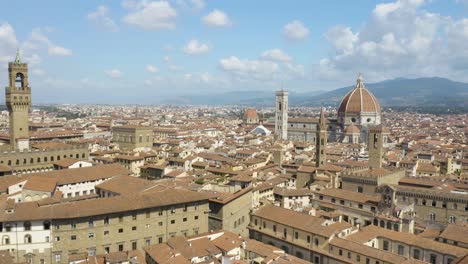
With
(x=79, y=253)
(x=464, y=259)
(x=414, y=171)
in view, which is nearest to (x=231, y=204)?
(x=79, y=253)

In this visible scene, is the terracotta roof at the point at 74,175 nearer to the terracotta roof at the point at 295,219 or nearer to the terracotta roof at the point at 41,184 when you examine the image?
the terracotta roof at the point at 41,184

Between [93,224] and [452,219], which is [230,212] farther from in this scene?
[452,219]

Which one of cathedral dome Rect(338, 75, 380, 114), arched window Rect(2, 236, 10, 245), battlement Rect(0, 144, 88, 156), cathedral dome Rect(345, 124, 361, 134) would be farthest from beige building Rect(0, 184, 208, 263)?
cathedral dome Rect(338, 75, 380, 114)

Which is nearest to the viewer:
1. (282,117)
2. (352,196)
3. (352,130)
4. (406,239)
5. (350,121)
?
(406,239)

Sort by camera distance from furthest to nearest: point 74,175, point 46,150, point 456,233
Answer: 1. point 46,150
2. point 74,175
3. point 456,233

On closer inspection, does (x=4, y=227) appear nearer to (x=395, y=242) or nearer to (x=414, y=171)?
(x=395, y=242)

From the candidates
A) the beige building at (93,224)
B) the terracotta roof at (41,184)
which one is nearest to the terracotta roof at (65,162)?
the terracotta roof at (41,184)

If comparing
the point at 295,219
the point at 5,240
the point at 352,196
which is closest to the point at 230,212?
the point at 295,219

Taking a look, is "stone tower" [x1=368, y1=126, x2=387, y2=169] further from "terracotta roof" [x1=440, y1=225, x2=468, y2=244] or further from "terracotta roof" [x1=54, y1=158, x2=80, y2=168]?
"terracotta roof" [x1=54, y1=158, x2=80, y2=168]
